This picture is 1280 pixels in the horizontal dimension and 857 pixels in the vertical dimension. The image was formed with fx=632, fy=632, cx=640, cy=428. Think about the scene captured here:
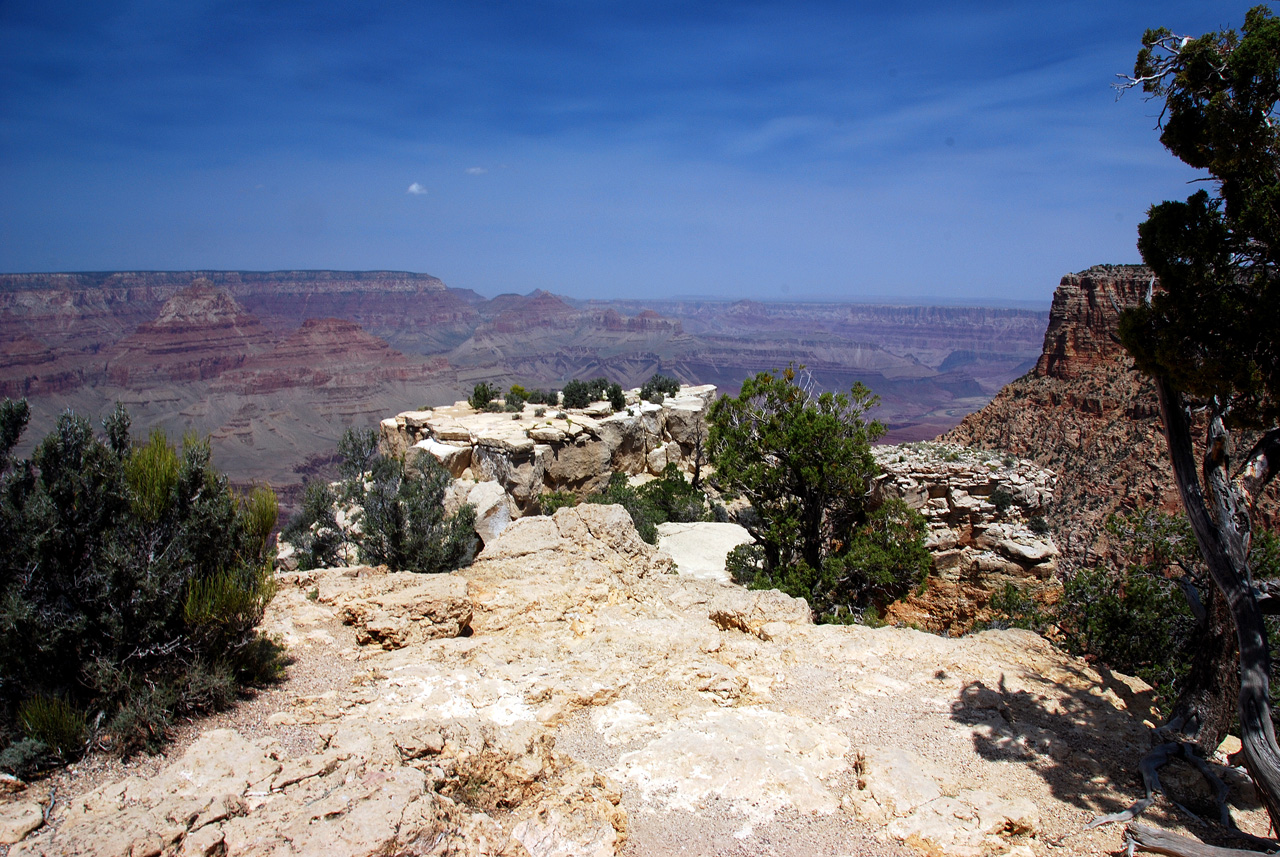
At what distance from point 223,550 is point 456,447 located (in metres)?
13.3

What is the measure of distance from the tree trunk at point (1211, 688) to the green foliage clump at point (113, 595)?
9.13 metres

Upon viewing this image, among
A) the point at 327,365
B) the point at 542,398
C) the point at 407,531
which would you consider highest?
the point at 542,398

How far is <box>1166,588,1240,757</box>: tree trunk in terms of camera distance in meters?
6.10

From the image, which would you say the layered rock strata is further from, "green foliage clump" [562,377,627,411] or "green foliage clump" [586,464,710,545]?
"green foliage clump" [562,377,627,411]

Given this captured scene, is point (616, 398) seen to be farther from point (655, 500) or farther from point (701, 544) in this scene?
point (701, 544)

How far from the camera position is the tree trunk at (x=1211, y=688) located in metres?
6.10

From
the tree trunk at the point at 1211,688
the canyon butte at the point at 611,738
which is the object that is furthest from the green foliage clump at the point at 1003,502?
the tree trunk at the point at 1211,688

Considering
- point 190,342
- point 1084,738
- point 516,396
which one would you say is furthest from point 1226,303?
point 190,342

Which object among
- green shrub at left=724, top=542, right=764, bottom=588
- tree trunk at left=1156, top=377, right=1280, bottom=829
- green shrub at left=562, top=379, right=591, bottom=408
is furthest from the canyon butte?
green shrub at left=562, top=379, right=591, bottom=408

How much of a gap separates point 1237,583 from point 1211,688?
127 centimetres

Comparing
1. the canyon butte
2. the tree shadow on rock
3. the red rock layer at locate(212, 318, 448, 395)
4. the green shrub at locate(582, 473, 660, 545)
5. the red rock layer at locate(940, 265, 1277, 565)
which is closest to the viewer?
the canyon butte

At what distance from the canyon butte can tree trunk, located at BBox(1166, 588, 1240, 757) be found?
1.30ft

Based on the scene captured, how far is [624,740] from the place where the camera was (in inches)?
246

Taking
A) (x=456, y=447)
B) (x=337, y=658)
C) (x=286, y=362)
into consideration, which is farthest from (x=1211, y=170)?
(x=286, y=362)
